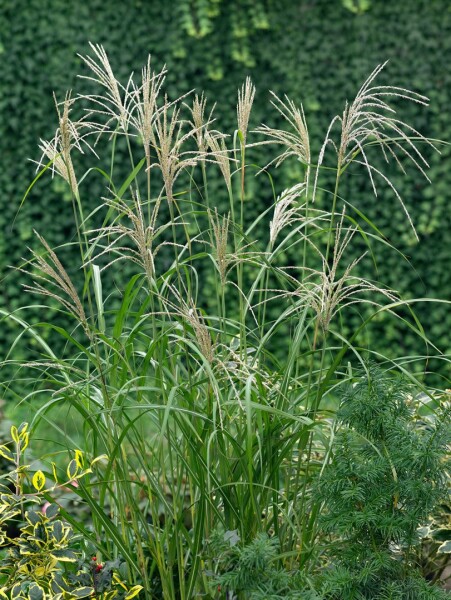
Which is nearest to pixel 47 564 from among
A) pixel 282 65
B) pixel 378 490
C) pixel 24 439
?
pixel 24 439

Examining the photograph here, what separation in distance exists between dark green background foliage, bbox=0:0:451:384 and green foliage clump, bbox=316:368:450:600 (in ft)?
11.4

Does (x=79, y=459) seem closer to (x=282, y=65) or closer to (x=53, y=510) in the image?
(x=53, y=510)

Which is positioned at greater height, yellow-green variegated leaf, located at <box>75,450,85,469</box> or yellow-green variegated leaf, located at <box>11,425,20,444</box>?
yellow-green variegated leaf, located at <box>11,425,20,444</box>

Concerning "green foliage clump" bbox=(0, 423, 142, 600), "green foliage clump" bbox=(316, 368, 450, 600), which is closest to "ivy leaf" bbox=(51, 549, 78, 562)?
"green foliage clump" bbox=(0, 423, 142, 600)

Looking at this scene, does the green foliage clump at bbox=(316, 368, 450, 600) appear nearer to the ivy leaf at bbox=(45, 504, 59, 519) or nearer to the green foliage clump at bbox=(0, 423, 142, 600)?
the green foliage clump at bbox=(0, 423, 142, 600)

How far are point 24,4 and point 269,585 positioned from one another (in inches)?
181

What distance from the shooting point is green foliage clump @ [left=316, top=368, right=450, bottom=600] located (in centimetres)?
204

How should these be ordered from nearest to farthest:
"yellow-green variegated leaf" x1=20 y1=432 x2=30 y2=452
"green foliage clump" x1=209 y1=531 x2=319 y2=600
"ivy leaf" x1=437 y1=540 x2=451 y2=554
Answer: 1. "green foliage clump" x1=209 y1=531 x2=319 y2=600
2. "yellow-green variegated leaf" x1=20 y1=432 x2=30 y2=452
3. "ivy leaf" x1=437 y1=540 x2=451 y2=554

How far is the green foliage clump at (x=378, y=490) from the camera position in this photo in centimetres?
204

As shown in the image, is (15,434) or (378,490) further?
(15,434)

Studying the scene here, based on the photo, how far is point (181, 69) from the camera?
561 centimetres

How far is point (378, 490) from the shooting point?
2.07 m

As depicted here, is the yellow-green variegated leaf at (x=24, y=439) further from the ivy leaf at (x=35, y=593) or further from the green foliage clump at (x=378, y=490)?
the green foliage clump at (x=378, y=490)

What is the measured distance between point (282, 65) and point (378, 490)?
396 cm
